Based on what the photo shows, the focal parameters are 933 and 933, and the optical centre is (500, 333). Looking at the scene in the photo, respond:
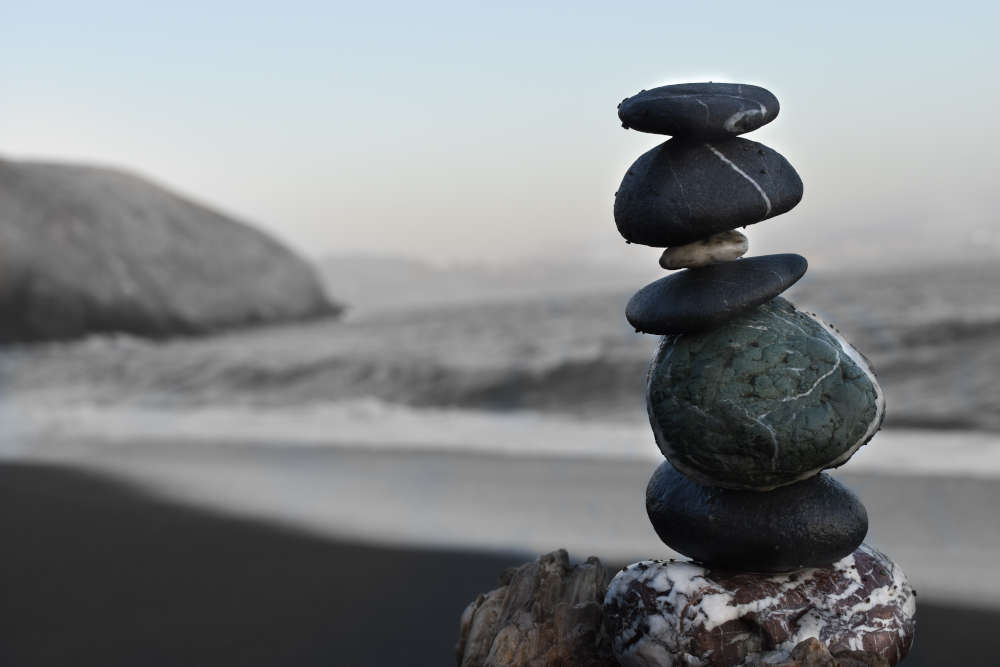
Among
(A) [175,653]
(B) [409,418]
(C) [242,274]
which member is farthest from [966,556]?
(C) [242,274]

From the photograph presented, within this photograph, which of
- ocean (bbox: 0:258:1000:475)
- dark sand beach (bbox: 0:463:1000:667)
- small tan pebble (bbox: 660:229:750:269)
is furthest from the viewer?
ocean (bbox: 0:258:1000:475)

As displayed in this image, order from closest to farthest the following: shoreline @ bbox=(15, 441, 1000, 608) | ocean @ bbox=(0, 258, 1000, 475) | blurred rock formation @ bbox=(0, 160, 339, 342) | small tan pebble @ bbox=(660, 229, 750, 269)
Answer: small tan pebble @ bbox=(660, 229, 750, 269)
shoreline @ bbox=(15, 441, 1000, 608)
ocean @ bbox=(0, 258, 1000, 475)
blurred rock formation @ bbox=(0, 160, 339, 342)

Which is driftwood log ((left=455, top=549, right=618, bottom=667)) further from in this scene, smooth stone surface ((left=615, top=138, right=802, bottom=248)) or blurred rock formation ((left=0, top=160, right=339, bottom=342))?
blurred rock formation ((left=0, top=160, right=339, bottom=342))

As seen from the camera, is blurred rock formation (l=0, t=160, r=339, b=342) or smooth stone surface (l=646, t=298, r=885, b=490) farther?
blurred rock formation (l=0, t=160, r=339, b=342)

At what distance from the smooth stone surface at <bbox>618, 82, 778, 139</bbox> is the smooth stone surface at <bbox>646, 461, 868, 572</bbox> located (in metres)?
1.26

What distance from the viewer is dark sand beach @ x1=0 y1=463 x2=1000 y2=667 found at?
168 inches

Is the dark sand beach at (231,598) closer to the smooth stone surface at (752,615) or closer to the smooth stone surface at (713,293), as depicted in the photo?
the smooth stone surface at (752,615)

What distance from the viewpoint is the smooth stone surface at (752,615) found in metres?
3.06

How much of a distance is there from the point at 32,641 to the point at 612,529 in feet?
10.8

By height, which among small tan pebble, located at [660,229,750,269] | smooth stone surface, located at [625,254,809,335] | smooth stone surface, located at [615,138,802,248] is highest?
smooth stone surface, located at [615,138,802,248]

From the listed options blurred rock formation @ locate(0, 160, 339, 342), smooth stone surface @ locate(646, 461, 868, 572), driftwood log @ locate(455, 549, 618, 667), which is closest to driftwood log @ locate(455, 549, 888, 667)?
driftwood log @ locate(455, 549, 618, 667)

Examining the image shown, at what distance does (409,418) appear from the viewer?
11.5m

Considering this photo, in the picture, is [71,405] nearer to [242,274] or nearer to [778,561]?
[778,561]

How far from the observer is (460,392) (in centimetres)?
1278
